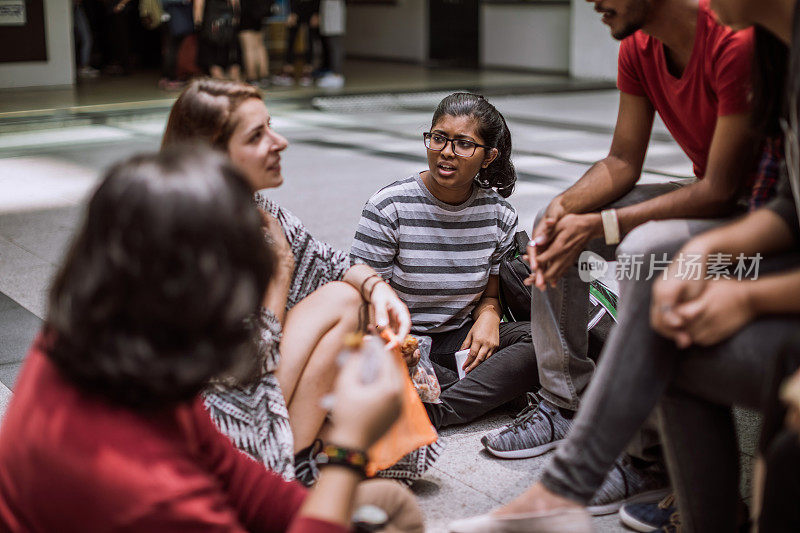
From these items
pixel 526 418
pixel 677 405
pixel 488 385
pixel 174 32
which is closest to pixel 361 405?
pixel 677 405

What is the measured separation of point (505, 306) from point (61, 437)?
2.21 metres

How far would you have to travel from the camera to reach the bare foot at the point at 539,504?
1802 millimetres

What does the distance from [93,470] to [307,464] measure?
1.29 metres

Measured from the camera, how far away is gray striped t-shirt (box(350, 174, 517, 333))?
3125mm

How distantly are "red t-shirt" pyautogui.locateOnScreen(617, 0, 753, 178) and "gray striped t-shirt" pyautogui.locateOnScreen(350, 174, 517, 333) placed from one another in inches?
27.4

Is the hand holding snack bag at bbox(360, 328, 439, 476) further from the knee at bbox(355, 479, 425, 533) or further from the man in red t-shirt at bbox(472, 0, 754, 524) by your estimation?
the knee at bbox(355, 479, 425, 533)

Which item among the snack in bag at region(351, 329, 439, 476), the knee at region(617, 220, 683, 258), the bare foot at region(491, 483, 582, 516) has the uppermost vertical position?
the knee at region(617, 220, 683, 258)

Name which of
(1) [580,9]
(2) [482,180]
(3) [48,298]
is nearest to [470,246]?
(2) [482,180]

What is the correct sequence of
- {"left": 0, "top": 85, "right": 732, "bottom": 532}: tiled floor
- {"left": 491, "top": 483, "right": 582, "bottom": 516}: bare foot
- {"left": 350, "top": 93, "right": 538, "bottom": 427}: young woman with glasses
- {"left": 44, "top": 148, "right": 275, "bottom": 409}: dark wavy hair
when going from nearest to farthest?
1. {"left": 44, "top": 148, "right": 275, "bottom": 409}: dark wavy hair
2. {"left": 491, "top": 483, "right": 582, "bottom": 516}: bare foot
3. {"left": 0, "top": 85, "right": 732, "bottom": 532}: tiled floor
4. {"left": 350, "top": 93, "right": 538, "bottom": 427}: young woman with glasses

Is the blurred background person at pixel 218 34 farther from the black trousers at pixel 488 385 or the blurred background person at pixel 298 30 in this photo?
the black trousers at pixel 488 385

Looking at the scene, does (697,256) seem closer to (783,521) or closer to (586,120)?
(783,521)

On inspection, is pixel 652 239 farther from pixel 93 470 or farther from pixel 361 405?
pixel 93 470

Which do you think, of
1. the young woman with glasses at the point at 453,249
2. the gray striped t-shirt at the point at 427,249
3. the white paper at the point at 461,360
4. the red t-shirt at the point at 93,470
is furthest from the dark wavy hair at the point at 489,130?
the red t-shirt at the point at 93,470

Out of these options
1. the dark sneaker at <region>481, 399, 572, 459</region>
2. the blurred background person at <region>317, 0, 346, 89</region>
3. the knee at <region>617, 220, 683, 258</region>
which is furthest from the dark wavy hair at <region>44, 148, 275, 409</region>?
the blurred background person at <region>317, 0, 346, 89</region>
